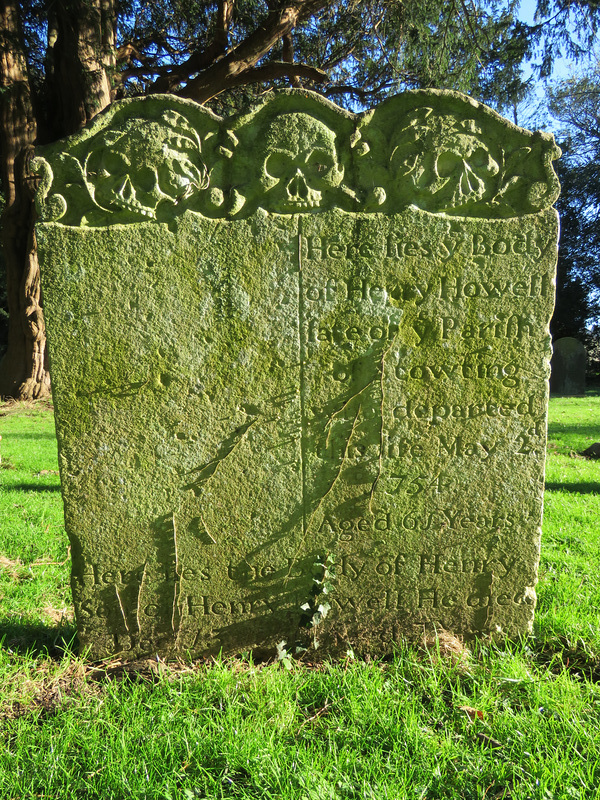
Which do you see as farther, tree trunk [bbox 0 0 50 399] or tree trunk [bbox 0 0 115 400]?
tree trunk [bbox 0 0 50 399]

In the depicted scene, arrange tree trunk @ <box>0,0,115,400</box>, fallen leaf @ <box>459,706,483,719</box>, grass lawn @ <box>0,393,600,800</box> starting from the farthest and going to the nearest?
tree trunk @ <box>0,0,115,400</box> → fallen leaf @ <box>459,706,483,719</box> → grass lawn @ <box>0,393,600,800</box>

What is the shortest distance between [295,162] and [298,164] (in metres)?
0.02

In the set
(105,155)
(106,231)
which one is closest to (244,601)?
(106,231)

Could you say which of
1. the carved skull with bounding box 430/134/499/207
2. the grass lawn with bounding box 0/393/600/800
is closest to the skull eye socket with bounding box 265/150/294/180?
the carved skull with bounding box 430/134/499/207

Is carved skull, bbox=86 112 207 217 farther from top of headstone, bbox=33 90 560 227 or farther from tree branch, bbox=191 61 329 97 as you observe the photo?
tree branch, bbox=191 61 329 97

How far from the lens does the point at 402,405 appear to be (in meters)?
2.73

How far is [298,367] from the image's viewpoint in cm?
268

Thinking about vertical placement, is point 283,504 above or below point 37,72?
below

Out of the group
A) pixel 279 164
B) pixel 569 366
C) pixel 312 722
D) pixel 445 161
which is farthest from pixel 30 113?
pixel 569 366

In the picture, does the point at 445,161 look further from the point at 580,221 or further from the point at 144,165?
the point at 580,221

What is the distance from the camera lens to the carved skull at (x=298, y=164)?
2584 mm

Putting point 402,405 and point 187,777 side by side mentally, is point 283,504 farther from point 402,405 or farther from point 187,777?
point 187,777

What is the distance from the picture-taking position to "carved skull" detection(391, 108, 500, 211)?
263 centimetres

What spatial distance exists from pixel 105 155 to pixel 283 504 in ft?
5.97
